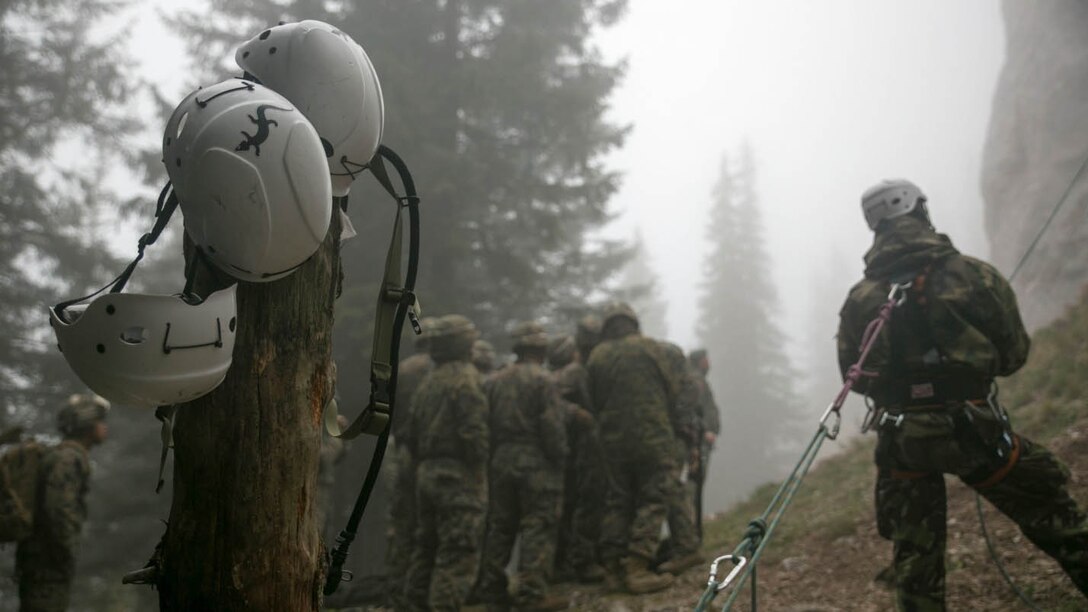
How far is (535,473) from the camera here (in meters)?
7.09

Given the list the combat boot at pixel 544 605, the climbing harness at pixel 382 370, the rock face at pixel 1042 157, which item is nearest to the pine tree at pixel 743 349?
the rock face at pixel 1042 157

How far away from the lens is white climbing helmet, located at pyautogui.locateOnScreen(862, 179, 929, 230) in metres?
4.32

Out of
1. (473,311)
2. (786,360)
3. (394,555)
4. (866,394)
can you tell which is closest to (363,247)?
(473,311)

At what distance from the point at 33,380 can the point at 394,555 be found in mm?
10305

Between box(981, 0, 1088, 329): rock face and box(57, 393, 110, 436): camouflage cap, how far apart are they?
14.5m

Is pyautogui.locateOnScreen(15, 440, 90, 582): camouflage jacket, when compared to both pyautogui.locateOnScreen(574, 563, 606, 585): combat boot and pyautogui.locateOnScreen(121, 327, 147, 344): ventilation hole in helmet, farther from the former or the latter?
pyautogui.locateOnScreen(121, 327, 147, 344): ventilation hole in helmet

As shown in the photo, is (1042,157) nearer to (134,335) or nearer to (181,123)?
(181,123)

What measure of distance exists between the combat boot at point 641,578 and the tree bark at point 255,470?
518 centimetres

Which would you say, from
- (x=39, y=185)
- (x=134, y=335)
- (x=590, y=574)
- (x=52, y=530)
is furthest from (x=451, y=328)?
(x=39, y=185)

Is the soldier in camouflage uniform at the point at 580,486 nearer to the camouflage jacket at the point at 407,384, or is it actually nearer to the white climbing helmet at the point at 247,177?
the camouflage jacket at the point at 407,384

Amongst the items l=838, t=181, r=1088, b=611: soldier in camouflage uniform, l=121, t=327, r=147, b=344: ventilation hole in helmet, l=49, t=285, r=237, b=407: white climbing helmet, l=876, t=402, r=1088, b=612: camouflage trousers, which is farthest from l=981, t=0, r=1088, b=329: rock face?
l=121, t=327, r=147, b=344: ventilation hole in helmet

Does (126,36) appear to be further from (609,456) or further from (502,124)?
(609,456)

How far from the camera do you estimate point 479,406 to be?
22.3ft

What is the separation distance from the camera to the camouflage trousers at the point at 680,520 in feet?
23.6
